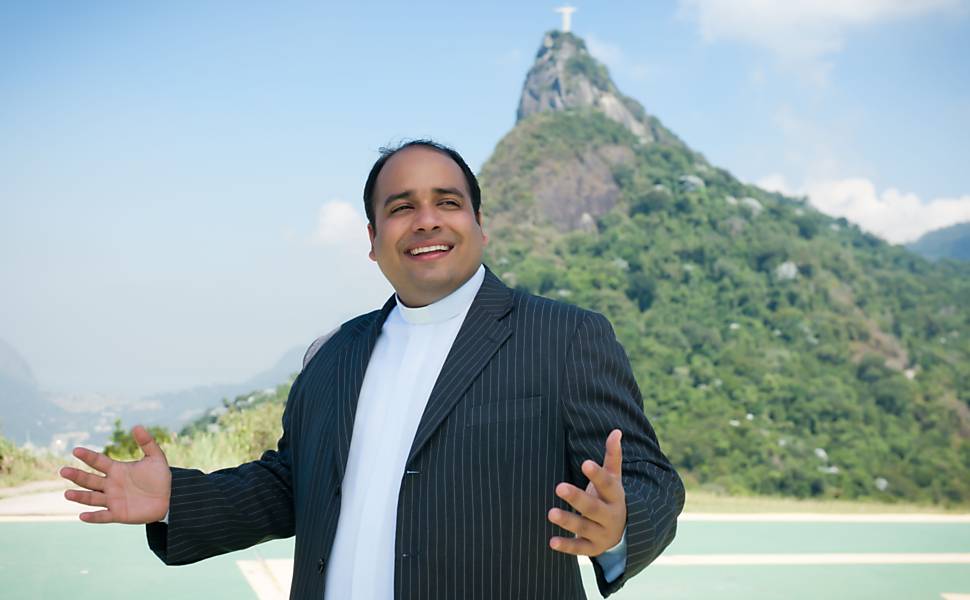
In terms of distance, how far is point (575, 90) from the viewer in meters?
43.4

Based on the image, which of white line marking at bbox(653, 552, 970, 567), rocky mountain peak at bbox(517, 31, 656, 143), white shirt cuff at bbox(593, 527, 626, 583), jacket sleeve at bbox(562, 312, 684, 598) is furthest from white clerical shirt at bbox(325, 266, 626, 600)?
rocky mountain peak at bbox(517, 31, 656, 143)

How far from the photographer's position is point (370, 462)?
5.67 ft

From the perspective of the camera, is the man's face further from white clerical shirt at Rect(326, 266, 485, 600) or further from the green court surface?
the green court surface

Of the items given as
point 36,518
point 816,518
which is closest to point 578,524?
point 36,518

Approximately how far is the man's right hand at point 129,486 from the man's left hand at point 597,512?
779mm

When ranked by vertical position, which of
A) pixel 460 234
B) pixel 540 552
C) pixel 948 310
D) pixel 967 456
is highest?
pixel 460 234

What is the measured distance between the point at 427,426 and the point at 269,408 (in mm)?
8463

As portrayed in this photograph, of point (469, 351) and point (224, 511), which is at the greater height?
point (469, 351)

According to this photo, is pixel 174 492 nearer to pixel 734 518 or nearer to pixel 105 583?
pixel 105 583

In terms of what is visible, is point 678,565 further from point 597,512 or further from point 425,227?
point 597,512

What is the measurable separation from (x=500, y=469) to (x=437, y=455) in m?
0.11

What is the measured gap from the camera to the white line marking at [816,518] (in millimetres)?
7172

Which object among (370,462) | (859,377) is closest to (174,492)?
(370,462)

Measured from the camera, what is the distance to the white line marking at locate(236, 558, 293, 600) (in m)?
4.48
